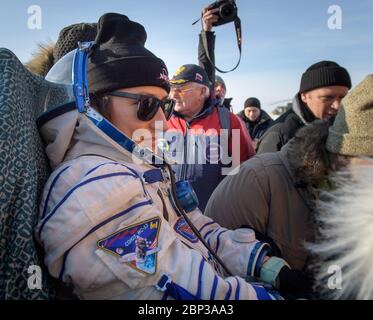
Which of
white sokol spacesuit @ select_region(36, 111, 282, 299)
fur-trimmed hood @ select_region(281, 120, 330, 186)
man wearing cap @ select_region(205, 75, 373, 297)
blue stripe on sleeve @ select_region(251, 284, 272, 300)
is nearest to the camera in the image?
white sokol spacesuit @ select_region(36, 111, 282, 299)

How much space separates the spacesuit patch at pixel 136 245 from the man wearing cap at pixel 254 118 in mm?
5226

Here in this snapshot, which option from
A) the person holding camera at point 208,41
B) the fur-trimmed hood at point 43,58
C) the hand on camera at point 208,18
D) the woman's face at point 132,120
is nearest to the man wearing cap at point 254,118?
the person holding camera at point 208,41

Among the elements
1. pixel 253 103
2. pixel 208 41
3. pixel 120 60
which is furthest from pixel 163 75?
pixel 253 103

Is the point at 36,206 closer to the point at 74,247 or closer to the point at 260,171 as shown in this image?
the point at 74,247

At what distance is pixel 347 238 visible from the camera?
132cm

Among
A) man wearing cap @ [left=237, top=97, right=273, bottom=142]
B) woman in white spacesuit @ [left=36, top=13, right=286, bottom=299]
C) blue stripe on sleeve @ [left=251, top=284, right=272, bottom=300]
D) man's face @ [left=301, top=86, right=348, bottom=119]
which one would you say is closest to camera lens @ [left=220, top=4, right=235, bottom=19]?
man's face @ [left=301, top=86, right=348, bottom=119]

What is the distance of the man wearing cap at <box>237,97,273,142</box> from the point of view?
20.5 feet

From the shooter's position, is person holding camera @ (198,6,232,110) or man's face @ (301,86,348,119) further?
person holding camera @ (198,6,232,110)

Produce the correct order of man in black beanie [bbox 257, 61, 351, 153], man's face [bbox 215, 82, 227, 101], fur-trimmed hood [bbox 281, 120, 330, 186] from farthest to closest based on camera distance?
man's face [bbox 215, 82, 227, 101] → man in black beanie [bbox 257, 61, 351, 153] → fur-trimmed hood [bbox 281, 120, 330, 186]

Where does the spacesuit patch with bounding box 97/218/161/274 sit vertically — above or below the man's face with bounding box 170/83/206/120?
below

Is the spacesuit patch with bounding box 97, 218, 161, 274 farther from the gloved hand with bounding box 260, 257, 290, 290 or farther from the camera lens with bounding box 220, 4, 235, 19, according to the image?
the camera lens with bounding box 220, 4, 235, 19

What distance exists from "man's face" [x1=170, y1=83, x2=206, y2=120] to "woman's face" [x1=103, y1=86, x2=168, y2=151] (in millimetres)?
2011

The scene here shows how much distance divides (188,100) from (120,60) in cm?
206

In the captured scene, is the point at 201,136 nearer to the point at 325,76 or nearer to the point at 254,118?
the point at 325,76
